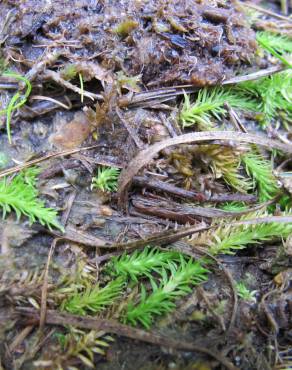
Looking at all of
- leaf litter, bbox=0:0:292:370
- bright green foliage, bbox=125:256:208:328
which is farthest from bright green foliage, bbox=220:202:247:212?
bright green foliage, bbox=125:256:208:328

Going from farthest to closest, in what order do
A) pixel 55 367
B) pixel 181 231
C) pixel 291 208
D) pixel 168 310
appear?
pixel 291 208 → pixel 181 231 → pixel 168 310 → pixel 55 367

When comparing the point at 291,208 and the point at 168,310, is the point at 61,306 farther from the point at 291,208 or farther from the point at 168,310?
the point at 291,208

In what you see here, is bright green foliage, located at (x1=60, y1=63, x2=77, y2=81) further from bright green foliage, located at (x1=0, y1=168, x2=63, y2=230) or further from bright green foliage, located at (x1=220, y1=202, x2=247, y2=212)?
bright green foliage, located at (x1=220, y1=202, x2=247, y2=212)

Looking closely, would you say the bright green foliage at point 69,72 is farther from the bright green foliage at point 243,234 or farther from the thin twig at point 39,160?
the bright green foliage at point 243,234

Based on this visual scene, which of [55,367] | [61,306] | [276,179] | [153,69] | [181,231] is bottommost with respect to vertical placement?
[55,367]

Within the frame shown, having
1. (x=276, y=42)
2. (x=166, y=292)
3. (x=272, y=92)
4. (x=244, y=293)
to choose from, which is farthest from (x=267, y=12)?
(x=166, y=292)

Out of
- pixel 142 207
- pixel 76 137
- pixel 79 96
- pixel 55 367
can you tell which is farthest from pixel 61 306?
pixel 79 96
